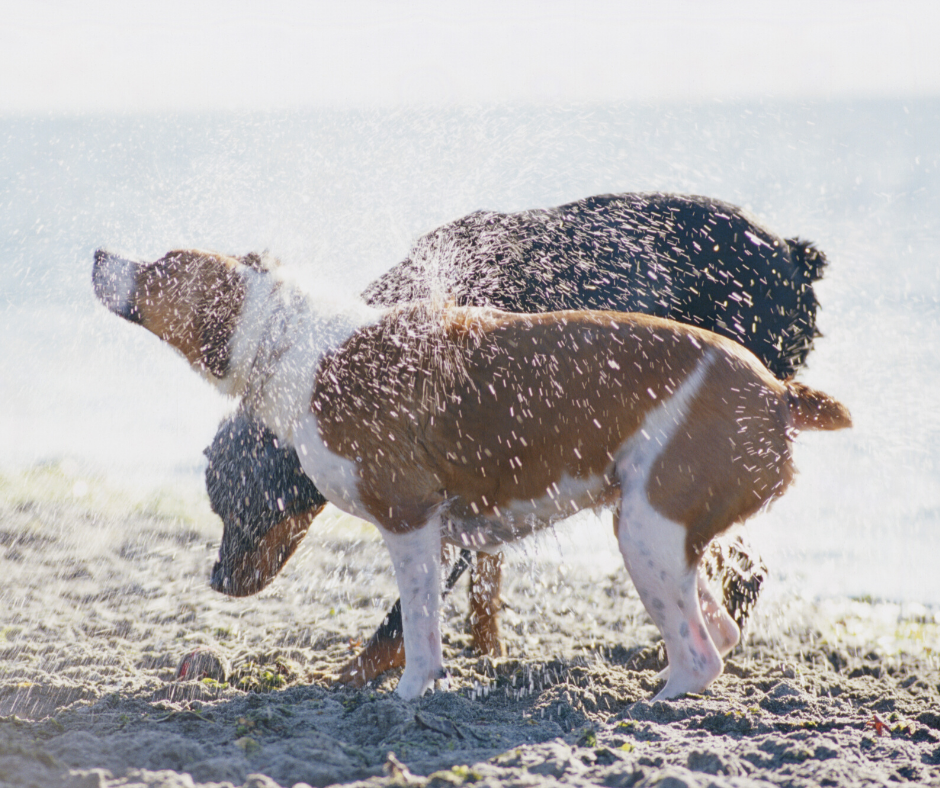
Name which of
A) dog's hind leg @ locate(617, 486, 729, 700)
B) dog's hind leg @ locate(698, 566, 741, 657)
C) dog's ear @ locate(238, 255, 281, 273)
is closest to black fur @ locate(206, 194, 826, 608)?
dog's ear @ locate(238, 255, 281, 273)

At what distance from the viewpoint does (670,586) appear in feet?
10.1

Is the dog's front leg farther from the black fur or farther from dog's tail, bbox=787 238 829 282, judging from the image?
dog's tail, bbox=787 238 829 282

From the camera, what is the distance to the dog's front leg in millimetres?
3123

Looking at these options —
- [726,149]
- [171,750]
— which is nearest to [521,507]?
[171,750]

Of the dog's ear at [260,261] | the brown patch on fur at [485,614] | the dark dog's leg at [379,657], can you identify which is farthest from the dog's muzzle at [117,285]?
the brown patch on fur at [485,614]

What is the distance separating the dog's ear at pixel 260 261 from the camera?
3.39 metres

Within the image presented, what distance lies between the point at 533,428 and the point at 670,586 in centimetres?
74

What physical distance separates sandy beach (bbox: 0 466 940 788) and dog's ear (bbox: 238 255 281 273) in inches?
63.3

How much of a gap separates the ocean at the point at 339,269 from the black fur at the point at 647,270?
0.23m

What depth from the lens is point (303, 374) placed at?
3.19 meters

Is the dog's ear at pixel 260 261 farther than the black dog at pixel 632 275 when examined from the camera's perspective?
No

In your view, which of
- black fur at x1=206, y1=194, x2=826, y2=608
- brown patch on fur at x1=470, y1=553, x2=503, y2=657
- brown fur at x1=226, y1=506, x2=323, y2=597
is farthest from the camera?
black fur at x1=206, y1=194, x2=826, y2=608

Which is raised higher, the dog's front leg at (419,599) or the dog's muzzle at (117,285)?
the dog's muzzle at (117,285)

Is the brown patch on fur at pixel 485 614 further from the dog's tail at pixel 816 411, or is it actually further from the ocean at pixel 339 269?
the dog's tail at pixel 816 411
